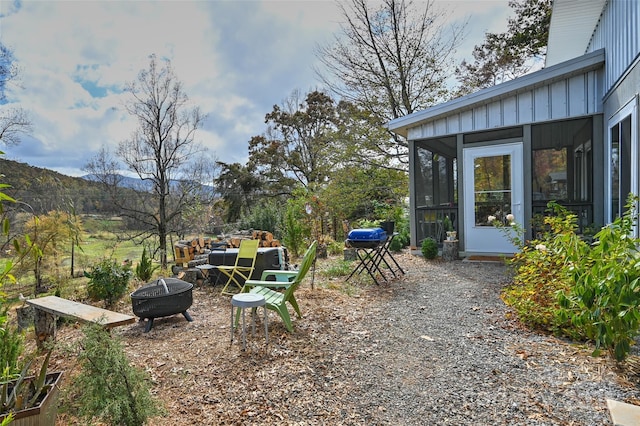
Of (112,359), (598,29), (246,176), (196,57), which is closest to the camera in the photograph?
(112,359)

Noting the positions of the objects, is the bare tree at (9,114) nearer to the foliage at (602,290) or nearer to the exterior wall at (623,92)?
the foliage at (602,290)

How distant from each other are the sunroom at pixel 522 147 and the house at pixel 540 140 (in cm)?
2

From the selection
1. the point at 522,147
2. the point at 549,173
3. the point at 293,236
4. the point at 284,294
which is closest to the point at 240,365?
the point at 284,294

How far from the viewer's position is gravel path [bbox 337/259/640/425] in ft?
7.05

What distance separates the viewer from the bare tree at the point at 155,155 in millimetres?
9781

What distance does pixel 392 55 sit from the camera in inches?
498

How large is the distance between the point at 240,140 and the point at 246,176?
2073 millimetres

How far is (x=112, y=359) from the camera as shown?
1920 millimetres

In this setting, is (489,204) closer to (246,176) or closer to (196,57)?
(196,57)

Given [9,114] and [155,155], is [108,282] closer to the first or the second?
[9,114]

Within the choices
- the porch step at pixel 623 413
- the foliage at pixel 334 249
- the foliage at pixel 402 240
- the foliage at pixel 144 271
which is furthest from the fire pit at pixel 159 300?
the foliage at pixel 334 249

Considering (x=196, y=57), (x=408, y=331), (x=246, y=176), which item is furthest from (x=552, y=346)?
(x=246, y=176)

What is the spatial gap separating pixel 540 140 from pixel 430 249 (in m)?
2.80

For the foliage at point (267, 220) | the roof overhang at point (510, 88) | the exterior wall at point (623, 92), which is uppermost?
the roof overhang at point (510, 88)
